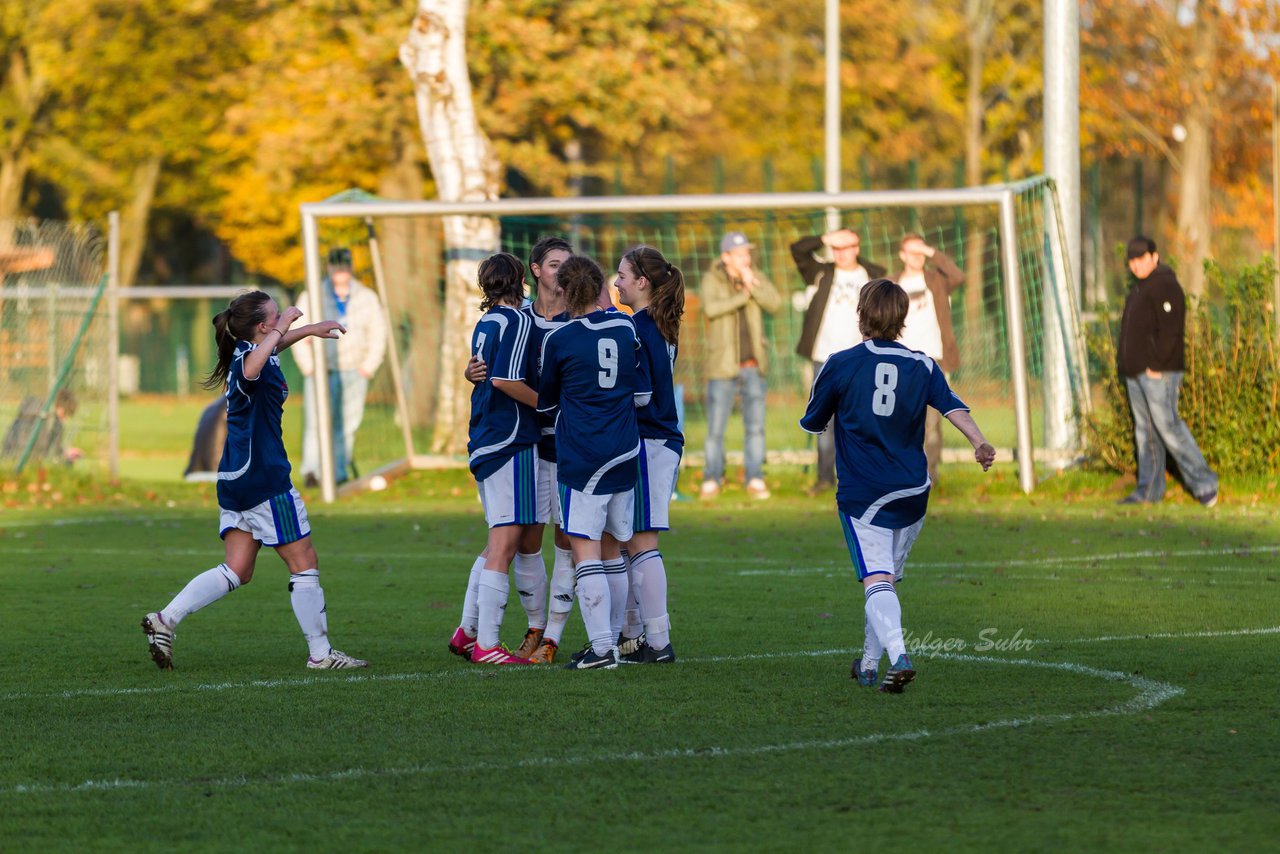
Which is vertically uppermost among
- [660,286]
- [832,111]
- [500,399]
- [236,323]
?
[832,111]

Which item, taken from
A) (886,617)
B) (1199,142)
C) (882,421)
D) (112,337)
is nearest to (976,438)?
(882,421)

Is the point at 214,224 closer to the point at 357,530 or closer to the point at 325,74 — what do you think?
the point at 325,74

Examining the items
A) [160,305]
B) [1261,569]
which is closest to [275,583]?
[1261,569]

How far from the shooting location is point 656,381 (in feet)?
25.5

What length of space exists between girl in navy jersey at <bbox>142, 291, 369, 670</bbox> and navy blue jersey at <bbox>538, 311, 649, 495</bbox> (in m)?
0.98

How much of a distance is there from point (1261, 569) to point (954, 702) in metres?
4.53

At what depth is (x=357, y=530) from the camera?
45.4 ft

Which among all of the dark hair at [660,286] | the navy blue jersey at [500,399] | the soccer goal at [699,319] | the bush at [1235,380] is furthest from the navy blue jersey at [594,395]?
the bush at [1235,380]

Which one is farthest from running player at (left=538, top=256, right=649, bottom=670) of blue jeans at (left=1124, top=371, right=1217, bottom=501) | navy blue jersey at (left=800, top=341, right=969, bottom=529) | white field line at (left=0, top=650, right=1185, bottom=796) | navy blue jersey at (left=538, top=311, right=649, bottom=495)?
blue jeans at (left=1124, top=371, right=1217, bottom=501)

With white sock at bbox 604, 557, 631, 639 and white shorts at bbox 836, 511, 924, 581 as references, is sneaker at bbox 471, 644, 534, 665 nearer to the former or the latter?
white sock at bbox 604, 557, 631, 639

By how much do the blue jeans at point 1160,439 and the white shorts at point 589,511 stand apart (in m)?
7.58

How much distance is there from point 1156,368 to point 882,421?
25.0ft

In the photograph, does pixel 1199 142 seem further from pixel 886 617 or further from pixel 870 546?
pixel 886 617

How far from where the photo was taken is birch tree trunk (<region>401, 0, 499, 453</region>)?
63.9 ft
